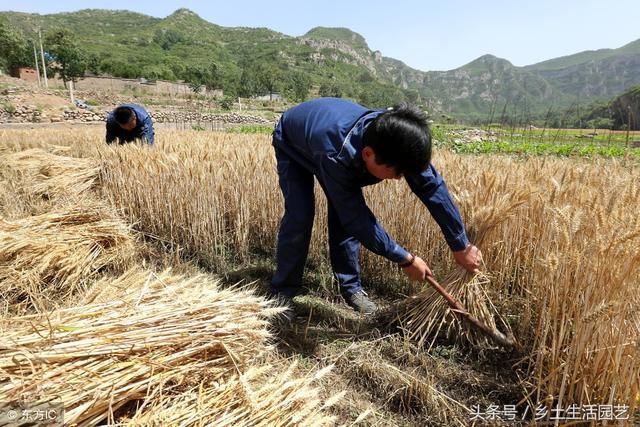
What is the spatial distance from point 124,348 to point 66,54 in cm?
5414

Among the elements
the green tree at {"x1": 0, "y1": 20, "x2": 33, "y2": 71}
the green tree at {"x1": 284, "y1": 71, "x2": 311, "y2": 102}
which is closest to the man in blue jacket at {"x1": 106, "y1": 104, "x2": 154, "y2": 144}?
the green tree at {"x1": 0, "y1": 20, "x2": 33, "y2": 71}

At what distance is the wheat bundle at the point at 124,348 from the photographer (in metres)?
1.03

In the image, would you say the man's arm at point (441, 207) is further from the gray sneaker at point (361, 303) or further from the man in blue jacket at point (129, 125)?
the man in blue jacket at point (129, 125)

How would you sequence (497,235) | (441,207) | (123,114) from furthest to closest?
(123,114) < (497,235) < (441,207)

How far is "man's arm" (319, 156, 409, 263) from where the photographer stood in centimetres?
175

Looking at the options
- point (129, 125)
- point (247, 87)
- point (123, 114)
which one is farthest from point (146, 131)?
point (247, 87)

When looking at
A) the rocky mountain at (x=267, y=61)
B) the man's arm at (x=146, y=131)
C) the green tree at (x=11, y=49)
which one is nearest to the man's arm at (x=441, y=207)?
the man's arm at (x=146, y=131)

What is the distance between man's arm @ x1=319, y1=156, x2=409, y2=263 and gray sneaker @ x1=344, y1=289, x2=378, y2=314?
0.77 meters

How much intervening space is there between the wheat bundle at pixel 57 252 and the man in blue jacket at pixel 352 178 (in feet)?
4.46

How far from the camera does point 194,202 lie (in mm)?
3199

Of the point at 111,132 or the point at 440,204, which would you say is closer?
the point at 440,204

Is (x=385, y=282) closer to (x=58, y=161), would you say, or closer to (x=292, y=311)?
(x=292, y=311)

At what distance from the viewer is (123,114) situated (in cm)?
466

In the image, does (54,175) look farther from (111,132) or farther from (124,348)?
(124,348)
